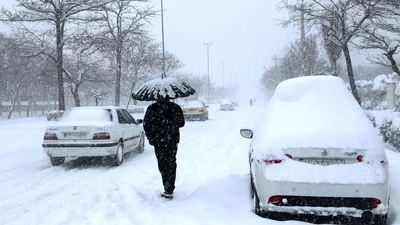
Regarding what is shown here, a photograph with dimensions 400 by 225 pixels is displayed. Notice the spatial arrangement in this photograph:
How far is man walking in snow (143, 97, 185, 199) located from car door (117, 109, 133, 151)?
15.2ft

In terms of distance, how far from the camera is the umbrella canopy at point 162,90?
712 centimetres

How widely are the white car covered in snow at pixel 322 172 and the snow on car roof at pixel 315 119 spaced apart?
0.01 meters

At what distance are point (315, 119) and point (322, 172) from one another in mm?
860

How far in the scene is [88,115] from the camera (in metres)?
11.3

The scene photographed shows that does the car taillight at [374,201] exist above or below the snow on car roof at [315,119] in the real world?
below

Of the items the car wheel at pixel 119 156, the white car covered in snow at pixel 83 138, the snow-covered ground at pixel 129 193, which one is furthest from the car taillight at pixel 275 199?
the car wheel at pixel 119 156

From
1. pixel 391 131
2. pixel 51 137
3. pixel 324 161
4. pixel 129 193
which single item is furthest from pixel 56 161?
pixel 391 131

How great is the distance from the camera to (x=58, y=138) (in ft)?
34.8

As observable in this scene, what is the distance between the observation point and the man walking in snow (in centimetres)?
693

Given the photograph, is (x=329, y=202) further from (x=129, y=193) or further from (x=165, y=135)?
(x=129, y=193)

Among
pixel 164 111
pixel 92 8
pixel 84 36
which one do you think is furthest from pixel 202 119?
pixel 164 111

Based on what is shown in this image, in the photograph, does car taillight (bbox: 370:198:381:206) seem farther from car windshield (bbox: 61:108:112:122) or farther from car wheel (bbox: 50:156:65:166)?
car wheel (bbox: 50:156:65:166)

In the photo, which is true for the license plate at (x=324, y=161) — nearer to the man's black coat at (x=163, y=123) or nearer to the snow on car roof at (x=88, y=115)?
the man's black coat at (x=163, y=123)

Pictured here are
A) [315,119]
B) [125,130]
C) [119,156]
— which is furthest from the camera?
[125,130]
